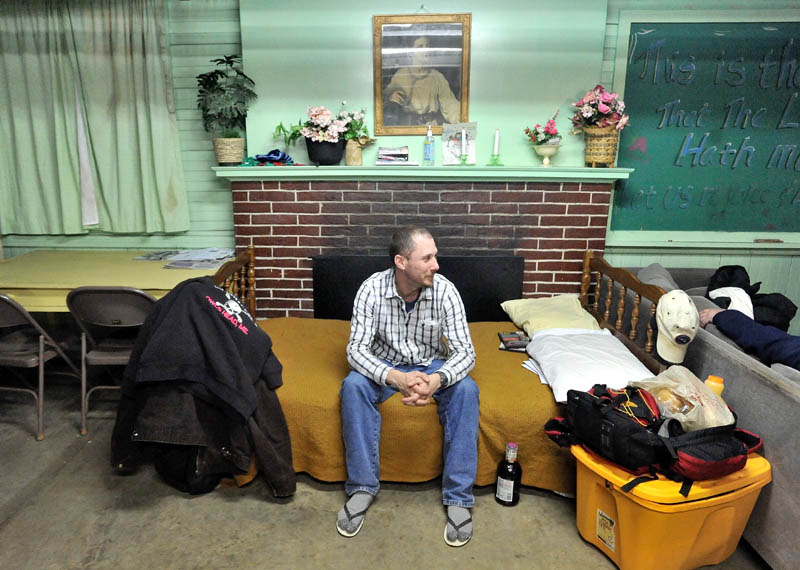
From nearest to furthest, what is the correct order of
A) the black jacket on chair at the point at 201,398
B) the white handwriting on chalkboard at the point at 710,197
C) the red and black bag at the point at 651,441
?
the red and black bag at the point at 651,441 → the black jacket on chair at the point at 201,398 → the white handwriting on chalkboard at the point at 710,197

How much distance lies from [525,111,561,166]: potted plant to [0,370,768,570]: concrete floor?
1823mm

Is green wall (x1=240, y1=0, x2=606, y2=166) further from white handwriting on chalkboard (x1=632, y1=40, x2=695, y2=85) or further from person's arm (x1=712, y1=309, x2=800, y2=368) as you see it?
person's arm (x1=712, y1=309, x2=800, y2=368)

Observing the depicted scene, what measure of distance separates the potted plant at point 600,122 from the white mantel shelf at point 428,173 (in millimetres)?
102

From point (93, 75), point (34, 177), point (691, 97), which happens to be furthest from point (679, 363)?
point (34, 177)

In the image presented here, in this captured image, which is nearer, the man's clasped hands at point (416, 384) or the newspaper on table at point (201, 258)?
the man's clasped hands at point (416, 384)

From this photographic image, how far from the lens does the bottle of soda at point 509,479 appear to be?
6.78 ft

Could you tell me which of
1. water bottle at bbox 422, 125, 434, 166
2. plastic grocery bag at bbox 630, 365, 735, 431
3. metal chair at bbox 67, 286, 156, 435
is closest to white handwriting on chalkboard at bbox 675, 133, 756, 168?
water bottle at bbox 422, 125, 434, 166

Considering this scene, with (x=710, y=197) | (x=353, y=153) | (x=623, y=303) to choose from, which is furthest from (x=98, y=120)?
(x=710, y=197)

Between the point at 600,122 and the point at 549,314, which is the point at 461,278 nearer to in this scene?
the point at 549,314

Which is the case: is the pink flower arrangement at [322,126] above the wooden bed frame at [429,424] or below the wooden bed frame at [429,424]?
above

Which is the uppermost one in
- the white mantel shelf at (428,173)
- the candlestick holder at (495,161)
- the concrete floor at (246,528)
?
the candlestick holder at (495,161)

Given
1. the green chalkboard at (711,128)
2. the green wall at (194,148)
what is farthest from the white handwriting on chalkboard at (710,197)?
the green wall at (194,148)

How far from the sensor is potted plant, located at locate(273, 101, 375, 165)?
9.53 ft

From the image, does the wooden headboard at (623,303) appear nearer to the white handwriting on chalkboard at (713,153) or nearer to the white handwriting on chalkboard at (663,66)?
the white handwriting on chalkboard at (713,153)
